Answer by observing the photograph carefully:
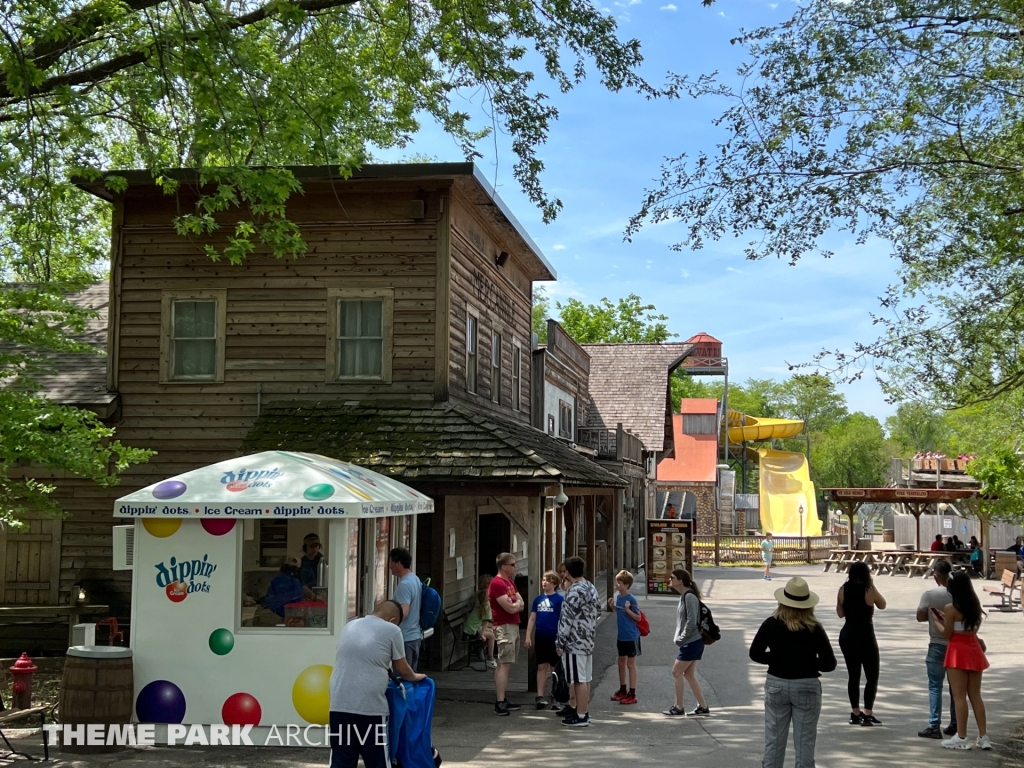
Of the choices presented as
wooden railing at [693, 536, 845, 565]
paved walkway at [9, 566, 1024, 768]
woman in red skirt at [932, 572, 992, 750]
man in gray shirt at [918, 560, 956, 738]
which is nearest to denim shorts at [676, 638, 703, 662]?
paved walkway at [9, 566, 1024, 768]

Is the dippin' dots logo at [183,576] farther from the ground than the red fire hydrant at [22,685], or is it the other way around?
the dippin' dots logo at [183,576]

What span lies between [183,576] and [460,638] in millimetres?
6030

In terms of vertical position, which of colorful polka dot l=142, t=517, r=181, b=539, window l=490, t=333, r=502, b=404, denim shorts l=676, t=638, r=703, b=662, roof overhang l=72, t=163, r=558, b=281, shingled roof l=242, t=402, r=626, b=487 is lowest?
denim shorts l=676, t=638, r=703, b=662

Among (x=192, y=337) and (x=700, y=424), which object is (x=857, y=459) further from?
(x=192, y=337)

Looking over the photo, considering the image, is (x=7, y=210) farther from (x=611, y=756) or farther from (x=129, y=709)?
(x=611, y=756)

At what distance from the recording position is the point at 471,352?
53.9ft

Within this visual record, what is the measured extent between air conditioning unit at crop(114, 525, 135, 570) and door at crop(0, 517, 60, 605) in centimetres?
658

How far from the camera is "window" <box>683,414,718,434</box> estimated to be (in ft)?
175

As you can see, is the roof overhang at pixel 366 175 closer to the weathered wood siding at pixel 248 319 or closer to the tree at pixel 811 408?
the weathered wood siding at pixel 248 319

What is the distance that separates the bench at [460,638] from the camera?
561 inches

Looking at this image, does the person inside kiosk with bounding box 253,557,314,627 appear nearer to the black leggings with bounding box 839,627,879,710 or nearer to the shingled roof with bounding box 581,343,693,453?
the black leggings with bounding box 839,627,879,710

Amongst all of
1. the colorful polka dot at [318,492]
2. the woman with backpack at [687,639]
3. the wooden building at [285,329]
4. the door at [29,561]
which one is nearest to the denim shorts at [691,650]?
the woman with backpack at [687,639]

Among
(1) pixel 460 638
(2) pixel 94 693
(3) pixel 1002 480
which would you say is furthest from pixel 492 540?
(3) pixel 1002 480

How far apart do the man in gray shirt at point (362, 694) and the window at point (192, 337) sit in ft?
29.4
